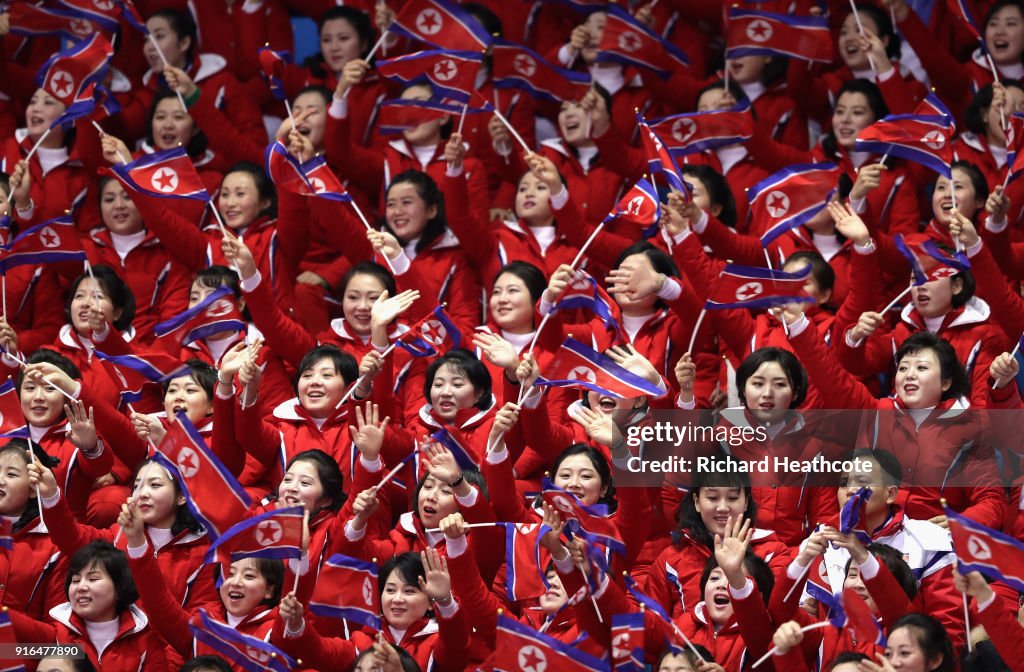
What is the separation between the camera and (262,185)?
27.3 ft

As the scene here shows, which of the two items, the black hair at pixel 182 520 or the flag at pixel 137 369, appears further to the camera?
the flag at pixel 137 369

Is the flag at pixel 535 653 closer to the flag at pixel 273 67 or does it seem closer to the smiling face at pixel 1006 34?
the flag at pixel 273 67

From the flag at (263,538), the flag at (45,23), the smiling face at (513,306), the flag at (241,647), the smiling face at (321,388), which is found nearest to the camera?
the flag at (241,647)

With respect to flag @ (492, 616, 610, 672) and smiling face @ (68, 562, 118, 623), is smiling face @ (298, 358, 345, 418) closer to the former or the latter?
smiling face @ (68, 562, 118, 623)

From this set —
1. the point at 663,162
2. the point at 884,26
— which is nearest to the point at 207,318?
the point at 663,162

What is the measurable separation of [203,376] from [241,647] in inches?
63.2

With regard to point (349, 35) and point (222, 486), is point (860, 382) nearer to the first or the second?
point (222, 486)

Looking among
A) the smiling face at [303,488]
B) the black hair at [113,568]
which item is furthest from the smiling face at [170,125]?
the black hair at [113,568]

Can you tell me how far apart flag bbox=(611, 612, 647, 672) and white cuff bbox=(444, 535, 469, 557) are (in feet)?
2.00

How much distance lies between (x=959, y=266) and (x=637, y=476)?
5.17 feet

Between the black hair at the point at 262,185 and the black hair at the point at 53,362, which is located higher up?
the black hair at the point at 262,185

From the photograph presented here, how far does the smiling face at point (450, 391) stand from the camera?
7.09m

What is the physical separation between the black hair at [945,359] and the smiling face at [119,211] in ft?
11.3

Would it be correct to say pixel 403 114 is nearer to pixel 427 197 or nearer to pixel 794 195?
pixel 427 197
